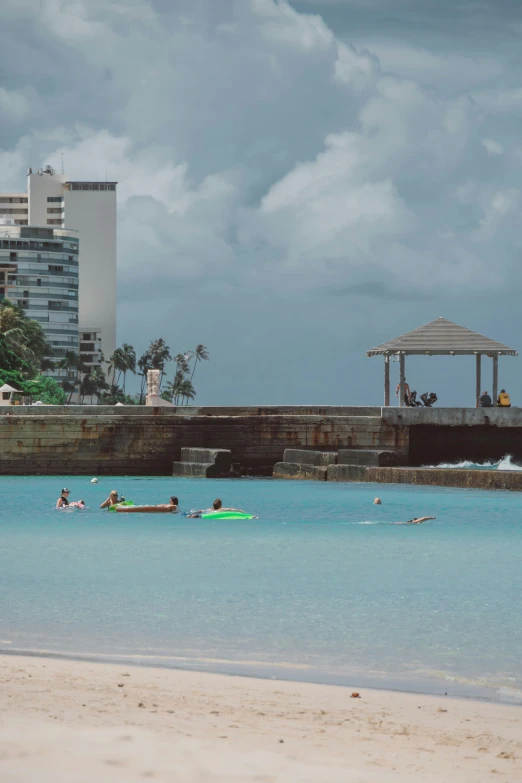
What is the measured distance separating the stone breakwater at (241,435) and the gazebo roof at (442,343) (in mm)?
2185

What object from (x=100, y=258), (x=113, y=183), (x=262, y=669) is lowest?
(x=262, y=669)

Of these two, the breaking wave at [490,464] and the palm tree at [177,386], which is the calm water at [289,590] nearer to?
the breaking wave at [490,464]

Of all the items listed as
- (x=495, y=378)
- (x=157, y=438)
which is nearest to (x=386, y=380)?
(x=495, y=378)

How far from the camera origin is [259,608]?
49.6 ft

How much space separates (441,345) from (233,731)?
34627mm

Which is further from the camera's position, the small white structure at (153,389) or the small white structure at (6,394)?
the small white structure at (6,394)

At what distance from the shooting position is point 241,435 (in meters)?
41.1

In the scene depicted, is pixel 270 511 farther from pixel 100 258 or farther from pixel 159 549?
pixel 100 258

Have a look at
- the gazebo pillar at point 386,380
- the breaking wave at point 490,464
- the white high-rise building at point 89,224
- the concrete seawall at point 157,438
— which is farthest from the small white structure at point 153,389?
the white high-rise building at point 89,224

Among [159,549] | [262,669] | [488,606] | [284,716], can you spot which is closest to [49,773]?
[284,716]

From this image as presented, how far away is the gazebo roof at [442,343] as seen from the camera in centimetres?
4159

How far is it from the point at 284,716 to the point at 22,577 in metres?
10.1

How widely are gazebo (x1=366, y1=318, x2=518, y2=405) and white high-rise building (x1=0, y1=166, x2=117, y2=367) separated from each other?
132951mm

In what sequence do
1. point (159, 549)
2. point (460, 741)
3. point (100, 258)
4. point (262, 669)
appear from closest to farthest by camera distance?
point (460, 741)
point (262, 669)
point (159, 549)
point (100, 258)
